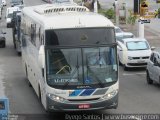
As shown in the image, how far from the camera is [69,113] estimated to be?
60.6 feet

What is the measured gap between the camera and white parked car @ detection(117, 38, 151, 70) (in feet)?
98.7

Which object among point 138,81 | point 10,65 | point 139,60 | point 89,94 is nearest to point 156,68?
point 138,81

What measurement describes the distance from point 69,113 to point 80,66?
204cm

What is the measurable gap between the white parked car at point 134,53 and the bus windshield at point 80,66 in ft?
41.8

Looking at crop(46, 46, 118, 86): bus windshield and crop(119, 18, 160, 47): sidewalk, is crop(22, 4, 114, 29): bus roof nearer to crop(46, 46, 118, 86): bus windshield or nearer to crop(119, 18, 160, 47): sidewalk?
crop(46, 46, 118, 86): bus windshield

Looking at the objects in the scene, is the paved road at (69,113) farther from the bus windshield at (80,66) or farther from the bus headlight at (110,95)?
the bus windshield at (80,66)

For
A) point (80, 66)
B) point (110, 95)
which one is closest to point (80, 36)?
point (80, 66)

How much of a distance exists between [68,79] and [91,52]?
3.63 feet

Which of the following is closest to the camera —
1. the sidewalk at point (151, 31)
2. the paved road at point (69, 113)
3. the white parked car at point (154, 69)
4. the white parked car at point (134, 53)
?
the paved road at point (69, 113)

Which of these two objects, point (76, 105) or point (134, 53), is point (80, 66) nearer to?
point (76, 105)

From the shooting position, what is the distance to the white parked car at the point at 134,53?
3009cm

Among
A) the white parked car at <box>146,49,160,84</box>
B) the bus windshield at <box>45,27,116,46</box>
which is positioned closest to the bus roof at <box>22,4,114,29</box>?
the bus windshield at <box>45,27,116,46</box>

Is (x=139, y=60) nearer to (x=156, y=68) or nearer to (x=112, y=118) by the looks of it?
(x=156, y=68)

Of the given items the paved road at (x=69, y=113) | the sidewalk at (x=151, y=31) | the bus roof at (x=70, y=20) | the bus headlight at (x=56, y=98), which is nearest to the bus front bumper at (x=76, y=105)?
the bus headlight at (x=56, y=98)
